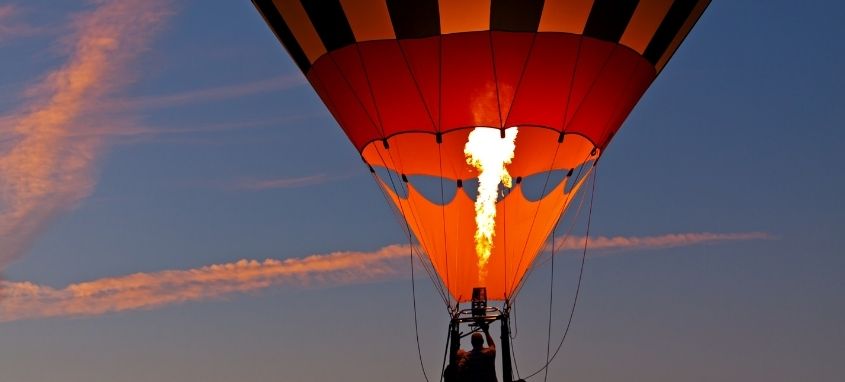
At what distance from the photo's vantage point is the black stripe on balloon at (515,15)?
895 inches

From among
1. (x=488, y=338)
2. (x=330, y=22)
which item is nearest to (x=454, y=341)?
(x=488, y=338)

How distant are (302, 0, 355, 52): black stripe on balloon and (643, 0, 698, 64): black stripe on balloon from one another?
450 cm

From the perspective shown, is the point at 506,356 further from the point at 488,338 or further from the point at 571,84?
the point at 571,84

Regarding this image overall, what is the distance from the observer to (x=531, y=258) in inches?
960

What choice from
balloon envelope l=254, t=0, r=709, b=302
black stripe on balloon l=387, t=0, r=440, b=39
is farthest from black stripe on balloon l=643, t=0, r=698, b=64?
black stripe on balloon l=387, t=0, r=440, b=39

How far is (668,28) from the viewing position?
79.6 ft

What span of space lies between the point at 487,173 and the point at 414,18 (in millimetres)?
2717

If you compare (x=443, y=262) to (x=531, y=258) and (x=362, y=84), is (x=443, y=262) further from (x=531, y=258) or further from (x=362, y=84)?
(x=362, y=84)

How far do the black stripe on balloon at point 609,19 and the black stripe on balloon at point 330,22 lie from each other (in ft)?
11.4

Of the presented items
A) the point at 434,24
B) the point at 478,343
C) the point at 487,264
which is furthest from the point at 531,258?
the point at 434,24

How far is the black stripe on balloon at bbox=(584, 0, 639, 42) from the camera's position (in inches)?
914

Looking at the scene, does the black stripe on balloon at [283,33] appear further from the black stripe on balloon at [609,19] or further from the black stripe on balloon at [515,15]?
the black stripe on balloon at [609,19]

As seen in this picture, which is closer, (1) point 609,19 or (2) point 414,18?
(2) point 414,18

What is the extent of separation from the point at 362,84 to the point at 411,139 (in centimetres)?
108
